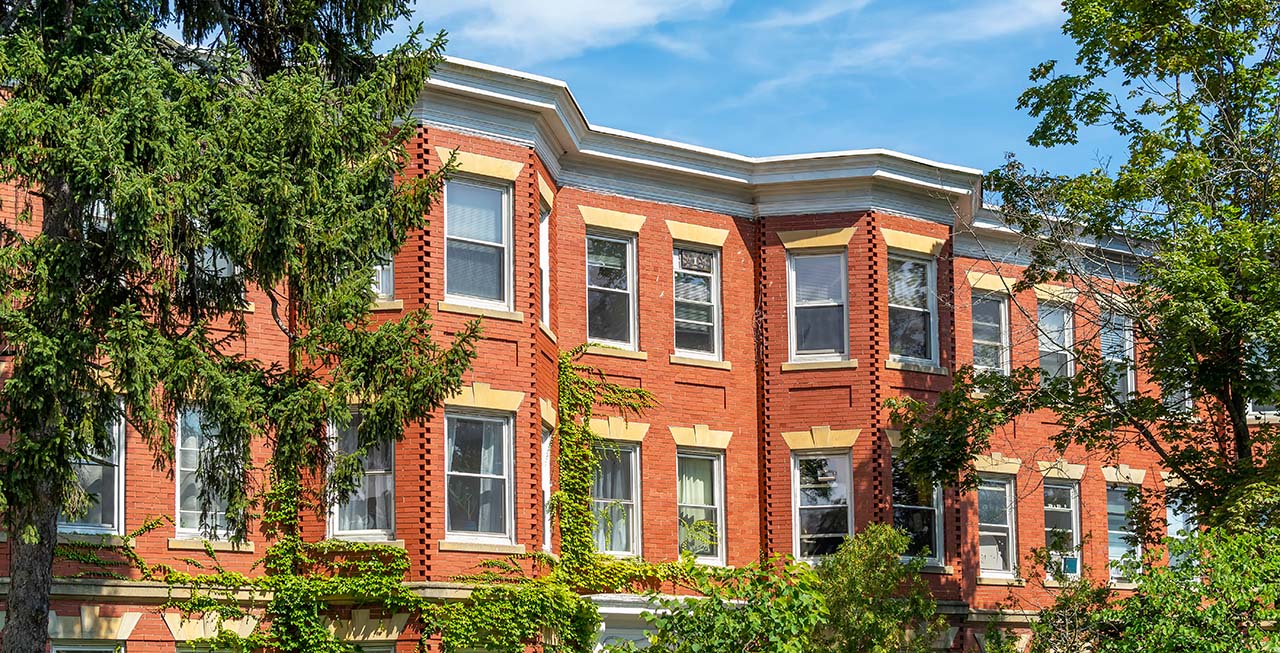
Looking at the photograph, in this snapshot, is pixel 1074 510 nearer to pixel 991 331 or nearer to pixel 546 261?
pixel 991 331

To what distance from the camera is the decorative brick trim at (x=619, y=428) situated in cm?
2570

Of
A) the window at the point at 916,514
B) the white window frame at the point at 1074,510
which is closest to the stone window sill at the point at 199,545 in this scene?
the window at the point at 916,514

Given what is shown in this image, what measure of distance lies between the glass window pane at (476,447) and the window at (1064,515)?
39.2ft

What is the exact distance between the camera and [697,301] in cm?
2750

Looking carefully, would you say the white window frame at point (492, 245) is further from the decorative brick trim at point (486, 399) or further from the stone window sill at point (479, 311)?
the decorative brick trim at point (486, 399)

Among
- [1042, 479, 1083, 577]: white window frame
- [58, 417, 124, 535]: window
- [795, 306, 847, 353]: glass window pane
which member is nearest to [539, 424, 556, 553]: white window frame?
[795, 306, 847, 353]: glass window pane

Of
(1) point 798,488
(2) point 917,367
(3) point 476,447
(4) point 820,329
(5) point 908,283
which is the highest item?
(5) point 908,283

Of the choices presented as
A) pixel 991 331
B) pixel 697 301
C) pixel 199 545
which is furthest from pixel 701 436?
pixel 199 545

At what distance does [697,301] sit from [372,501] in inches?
291

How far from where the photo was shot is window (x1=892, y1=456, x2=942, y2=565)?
27438 millimetres

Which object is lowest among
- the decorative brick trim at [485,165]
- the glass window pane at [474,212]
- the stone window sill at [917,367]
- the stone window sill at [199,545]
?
the stone window sill at [199,545]

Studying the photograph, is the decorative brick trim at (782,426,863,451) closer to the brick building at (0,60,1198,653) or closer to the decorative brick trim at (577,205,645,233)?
the brick building at (0,60,1198,653)

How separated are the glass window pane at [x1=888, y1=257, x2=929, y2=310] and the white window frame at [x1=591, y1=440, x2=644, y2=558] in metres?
5.17

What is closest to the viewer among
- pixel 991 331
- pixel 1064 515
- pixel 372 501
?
pixel 372 501
